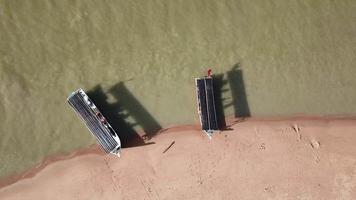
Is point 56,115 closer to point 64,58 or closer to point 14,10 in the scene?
point 64,58

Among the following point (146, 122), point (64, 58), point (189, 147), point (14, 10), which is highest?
point (14, 10)

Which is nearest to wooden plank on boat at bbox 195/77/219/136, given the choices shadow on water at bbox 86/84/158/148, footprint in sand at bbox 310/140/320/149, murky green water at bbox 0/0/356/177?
murky green water at bbox 0/0/356/177

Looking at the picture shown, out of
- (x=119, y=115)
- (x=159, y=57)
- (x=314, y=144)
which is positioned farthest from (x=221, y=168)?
(x=159, y=57)

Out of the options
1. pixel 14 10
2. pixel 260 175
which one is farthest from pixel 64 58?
pixel 260 175

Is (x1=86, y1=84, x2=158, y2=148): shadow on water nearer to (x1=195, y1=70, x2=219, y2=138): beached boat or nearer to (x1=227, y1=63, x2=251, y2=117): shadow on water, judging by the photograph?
(x1=195, y1=70, x2=219, y2=138): beached boat

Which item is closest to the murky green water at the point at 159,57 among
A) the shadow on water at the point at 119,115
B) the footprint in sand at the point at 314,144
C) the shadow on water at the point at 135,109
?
the shadow on water at the point at 135,109

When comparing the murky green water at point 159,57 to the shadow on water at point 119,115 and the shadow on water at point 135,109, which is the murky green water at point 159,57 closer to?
the shadow on water at point 135,109
